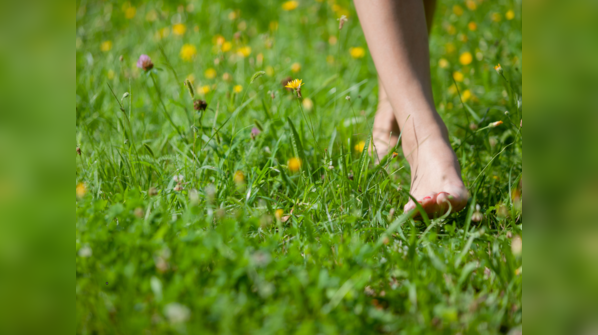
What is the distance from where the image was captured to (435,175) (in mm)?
1152

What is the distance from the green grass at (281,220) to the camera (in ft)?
2.49

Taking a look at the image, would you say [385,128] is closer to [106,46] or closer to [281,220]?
[281,220]

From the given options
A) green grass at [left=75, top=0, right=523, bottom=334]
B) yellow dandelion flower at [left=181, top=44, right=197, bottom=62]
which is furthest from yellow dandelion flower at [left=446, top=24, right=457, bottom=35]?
yellow dandelion flower at [left=181, top=44, right=197, bottom=62]

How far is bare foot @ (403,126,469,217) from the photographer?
3.57 ft

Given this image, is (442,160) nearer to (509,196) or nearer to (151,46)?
(509,196)

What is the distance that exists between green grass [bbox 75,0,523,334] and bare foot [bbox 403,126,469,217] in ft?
0.18

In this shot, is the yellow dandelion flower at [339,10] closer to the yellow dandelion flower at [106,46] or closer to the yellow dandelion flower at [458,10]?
the yellow dandelion flower at [458,10]

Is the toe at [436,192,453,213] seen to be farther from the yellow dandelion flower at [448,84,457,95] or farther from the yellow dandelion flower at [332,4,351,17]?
the yellow dandelion flower at [332,4,351,17]

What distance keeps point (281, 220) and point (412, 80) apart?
0.52 m

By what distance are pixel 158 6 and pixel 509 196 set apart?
2.53m

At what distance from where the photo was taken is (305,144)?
1.44 meters

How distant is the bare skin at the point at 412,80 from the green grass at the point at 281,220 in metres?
0.10

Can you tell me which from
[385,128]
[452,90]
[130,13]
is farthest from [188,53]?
[452,90]
